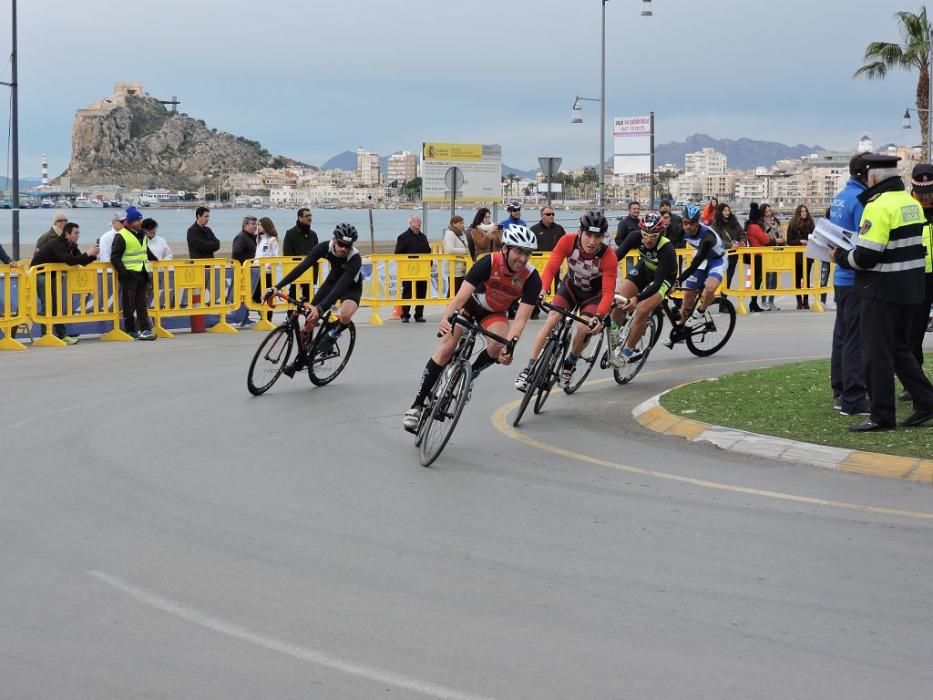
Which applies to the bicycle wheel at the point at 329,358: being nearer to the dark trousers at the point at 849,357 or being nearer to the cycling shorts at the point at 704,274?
the cycling shorts at the point at 704,274

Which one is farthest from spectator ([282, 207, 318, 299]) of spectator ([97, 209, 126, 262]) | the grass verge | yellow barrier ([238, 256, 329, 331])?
the grass verge

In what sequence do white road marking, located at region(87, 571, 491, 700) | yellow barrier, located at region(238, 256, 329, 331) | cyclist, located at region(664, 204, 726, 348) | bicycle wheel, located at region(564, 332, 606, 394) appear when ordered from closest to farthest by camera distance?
white road marking, located at region(87, 571, 491, 700), bicycle wheel, located at region(564, 332, 606, 394), cyclist, located at region(664, 204, 726, 348), yellow barrier, located at region(238, 256, 329, 331)

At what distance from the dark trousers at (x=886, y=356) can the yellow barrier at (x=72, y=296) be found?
1303cm

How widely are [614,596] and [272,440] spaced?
543cm

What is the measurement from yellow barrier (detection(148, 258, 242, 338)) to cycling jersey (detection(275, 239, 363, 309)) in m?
7.01

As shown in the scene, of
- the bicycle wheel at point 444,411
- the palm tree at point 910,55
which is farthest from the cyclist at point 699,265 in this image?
the palm tree at point 910,55

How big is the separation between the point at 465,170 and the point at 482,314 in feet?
93.1

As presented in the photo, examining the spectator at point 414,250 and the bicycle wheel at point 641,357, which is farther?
the spectator at point 414,250

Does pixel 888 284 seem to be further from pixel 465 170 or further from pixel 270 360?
pixel 465 170

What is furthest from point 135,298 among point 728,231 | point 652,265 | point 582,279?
point 728,231

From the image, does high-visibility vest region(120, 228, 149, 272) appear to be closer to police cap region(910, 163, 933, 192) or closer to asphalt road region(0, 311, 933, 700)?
asphalt road region(0, 311, 933, 700)

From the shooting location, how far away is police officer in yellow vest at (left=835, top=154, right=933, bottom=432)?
10.8 metres

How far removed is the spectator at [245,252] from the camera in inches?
909

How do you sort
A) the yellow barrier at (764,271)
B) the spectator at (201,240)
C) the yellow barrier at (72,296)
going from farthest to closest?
the yellow barrier at (764,271) < the spectator at (201,240) < the yellow barrier at (72,296)
